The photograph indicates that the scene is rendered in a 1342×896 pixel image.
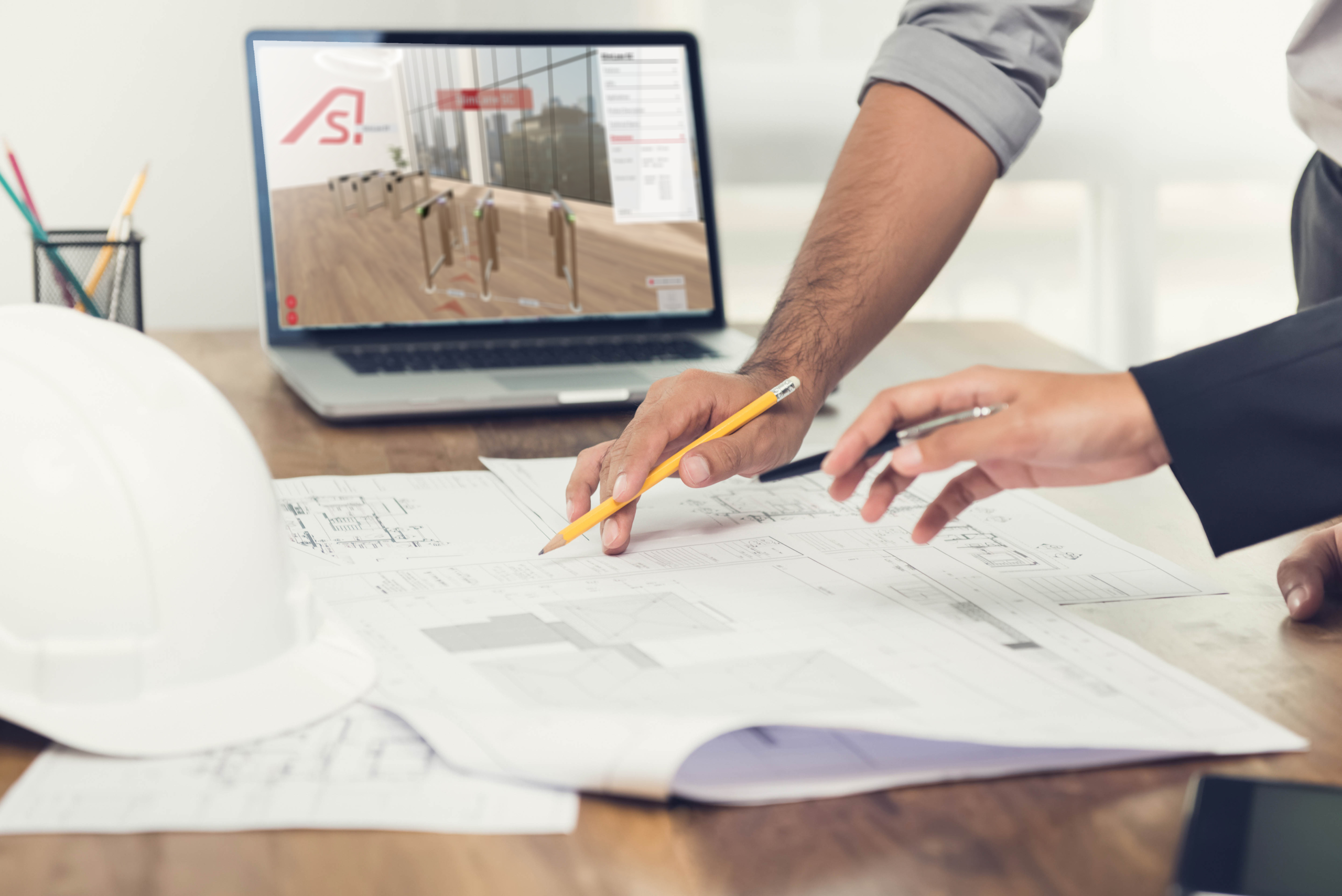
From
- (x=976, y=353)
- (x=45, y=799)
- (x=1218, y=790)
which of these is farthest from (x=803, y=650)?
(x=976, y=353)

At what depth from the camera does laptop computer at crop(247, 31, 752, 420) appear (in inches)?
44.6

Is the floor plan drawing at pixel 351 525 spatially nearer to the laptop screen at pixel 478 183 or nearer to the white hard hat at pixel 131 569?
the white hard hat at pixel 131 569

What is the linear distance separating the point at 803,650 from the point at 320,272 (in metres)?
0.79

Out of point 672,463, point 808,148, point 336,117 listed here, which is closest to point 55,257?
point 336,117

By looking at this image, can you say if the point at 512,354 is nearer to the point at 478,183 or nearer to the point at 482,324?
the point at 482,324

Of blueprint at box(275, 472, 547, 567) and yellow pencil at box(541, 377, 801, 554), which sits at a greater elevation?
yellow pencil at box(541, 377, 801, 554)

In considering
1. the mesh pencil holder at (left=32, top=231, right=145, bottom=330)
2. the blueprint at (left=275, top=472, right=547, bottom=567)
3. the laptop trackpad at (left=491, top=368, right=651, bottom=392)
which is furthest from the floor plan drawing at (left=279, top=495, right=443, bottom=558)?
the mesh pencil holder at (left=32, top=231, right=145, bottom=330)

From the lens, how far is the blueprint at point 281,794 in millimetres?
393

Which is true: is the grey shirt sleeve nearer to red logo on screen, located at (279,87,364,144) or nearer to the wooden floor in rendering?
the wooden floor in rendering

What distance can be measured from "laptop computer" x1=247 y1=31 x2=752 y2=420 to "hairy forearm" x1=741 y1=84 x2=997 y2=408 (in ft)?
0.77

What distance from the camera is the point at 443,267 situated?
117cm

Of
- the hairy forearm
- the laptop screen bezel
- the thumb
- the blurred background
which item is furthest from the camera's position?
the blurred background

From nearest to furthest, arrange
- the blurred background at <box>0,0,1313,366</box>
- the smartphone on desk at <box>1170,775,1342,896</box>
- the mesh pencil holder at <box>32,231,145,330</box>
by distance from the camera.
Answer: the smartphone on desk at <box>1170,775,1342,896</box>, the mesh pencil holder at <box>32,231,145,330</box>, the blurred background at <box>0,0,1313,366</box>

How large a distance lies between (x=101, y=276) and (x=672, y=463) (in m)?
0.62
